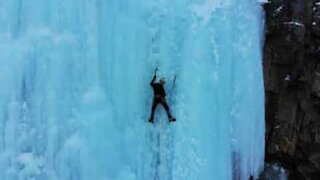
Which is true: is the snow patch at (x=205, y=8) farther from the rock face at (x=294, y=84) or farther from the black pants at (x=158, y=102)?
the black pants at (x=158, y=102)

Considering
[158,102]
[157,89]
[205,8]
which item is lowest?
[158,102]

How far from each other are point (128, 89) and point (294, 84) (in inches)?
93.6

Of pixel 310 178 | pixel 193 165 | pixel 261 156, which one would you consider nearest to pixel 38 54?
pixel 193 165

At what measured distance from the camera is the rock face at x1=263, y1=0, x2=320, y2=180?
29.1ft

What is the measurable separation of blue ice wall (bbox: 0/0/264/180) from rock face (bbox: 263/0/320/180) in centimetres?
23

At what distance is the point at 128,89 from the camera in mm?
8164

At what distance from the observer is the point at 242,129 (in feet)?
28.8

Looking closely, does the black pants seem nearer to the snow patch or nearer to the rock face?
the snow patch

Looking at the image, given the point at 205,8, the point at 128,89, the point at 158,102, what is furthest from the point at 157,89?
the point at 205,8

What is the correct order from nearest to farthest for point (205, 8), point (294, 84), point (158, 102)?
point (158, 102)
point (205, 8)
point (294, 84)

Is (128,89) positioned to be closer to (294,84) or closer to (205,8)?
(205,8)

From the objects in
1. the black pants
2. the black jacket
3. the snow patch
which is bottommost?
the black pants

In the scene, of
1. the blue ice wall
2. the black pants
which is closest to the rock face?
the blue ice wall

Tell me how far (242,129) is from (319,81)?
121 centimetres
